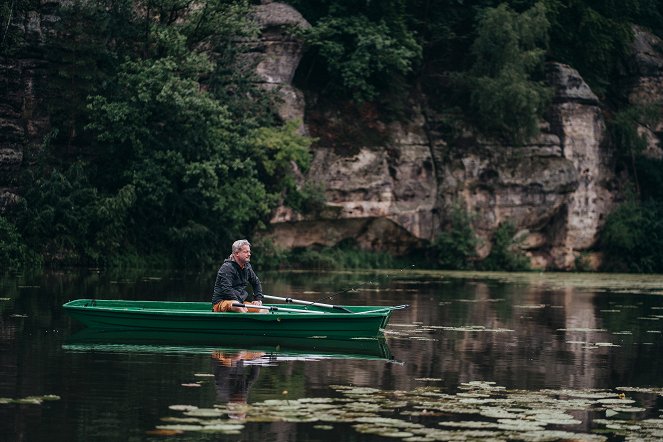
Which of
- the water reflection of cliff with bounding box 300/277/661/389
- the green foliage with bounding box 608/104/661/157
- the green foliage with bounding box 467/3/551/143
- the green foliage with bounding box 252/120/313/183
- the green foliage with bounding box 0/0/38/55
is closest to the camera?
the water reflection of cliff with bounding box 300/277/661/389

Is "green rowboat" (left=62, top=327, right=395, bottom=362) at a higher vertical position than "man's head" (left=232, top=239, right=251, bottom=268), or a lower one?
lower

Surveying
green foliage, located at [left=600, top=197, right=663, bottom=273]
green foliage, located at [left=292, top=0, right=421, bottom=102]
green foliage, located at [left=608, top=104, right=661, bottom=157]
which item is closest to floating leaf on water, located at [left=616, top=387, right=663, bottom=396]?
green foliage, located at [left=292, top=0, right=421, bottom=102]

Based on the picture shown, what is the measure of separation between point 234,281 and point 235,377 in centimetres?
561

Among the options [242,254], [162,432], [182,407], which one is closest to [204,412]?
[182,407]

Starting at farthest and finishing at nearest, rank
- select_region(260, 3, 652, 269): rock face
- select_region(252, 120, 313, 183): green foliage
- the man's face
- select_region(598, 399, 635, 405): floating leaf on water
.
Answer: select_region(260, 3, 652, 269): rock face
select_region(252, 120, 313, 183): green foliage
the man's face
select_region(598, 399, 635, 405): floating leaf on water

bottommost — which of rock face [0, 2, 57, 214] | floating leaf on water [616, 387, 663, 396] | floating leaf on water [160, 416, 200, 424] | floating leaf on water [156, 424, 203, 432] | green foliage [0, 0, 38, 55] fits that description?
floating leaf on water [156, 424, 203, 432]

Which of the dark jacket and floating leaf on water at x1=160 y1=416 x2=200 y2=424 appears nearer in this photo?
floating leaf on water at x1=160 y1=416 x2=200 y2=424

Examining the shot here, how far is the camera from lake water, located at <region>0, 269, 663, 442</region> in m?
11.6

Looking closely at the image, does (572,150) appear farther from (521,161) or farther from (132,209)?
(132,209)

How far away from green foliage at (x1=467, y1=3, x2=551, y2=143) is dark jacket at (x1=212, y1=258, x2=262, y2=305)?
32129 millimetres

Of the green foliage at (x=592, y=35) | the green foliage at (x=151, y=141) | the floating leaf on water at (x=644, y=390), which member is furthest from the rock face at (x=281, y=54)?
the floating leaf on water at (x=644, y=390)

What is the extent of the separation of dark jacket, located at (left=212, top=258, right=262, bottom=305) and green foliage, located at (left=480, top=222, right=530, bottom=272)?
1294 inches

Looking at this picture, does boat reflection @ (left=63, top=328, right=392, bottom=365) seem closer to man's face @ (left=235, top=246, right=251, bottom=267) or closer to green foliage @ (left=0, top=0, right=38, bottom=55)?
man's face @ (left=235, top=246, right=251, bottom=267)

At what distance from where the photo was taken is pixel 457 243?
51.6 metres
